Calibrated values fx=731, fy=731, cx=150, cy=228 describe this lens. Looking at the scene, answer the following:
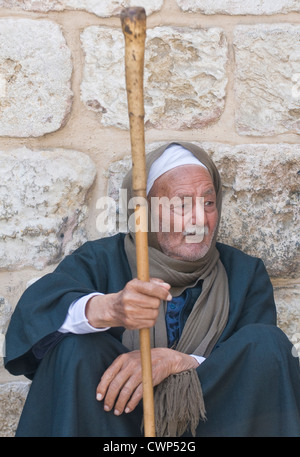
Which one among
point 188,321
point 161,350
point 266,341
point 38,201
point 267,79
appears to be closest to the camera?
point 266,341

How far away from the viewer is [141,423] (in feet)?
7.21

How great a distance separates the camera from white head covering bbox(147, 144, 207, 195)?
265cm

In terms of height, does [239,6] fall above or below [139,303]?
above

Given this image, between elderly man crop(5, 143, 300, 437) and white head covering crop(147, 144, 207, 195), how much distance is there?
0.07m

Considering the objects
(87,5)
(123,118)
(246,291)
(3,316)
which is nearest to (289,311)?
(246,291)

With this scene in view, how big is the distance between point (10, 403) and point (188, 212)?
39.1 inches

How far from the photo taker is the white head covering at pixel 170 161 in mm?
2653

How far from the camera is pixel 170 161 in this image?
105 inches

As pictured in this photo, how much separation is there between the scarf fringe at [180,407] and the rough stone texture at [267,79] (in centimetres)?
111

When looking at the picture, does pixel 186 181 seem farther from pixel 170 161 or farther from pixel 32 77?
pixel 32 77

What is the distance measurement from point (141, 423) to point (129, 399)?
0.09 m

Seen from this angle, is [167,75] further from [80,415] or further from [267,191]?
[80,415]
